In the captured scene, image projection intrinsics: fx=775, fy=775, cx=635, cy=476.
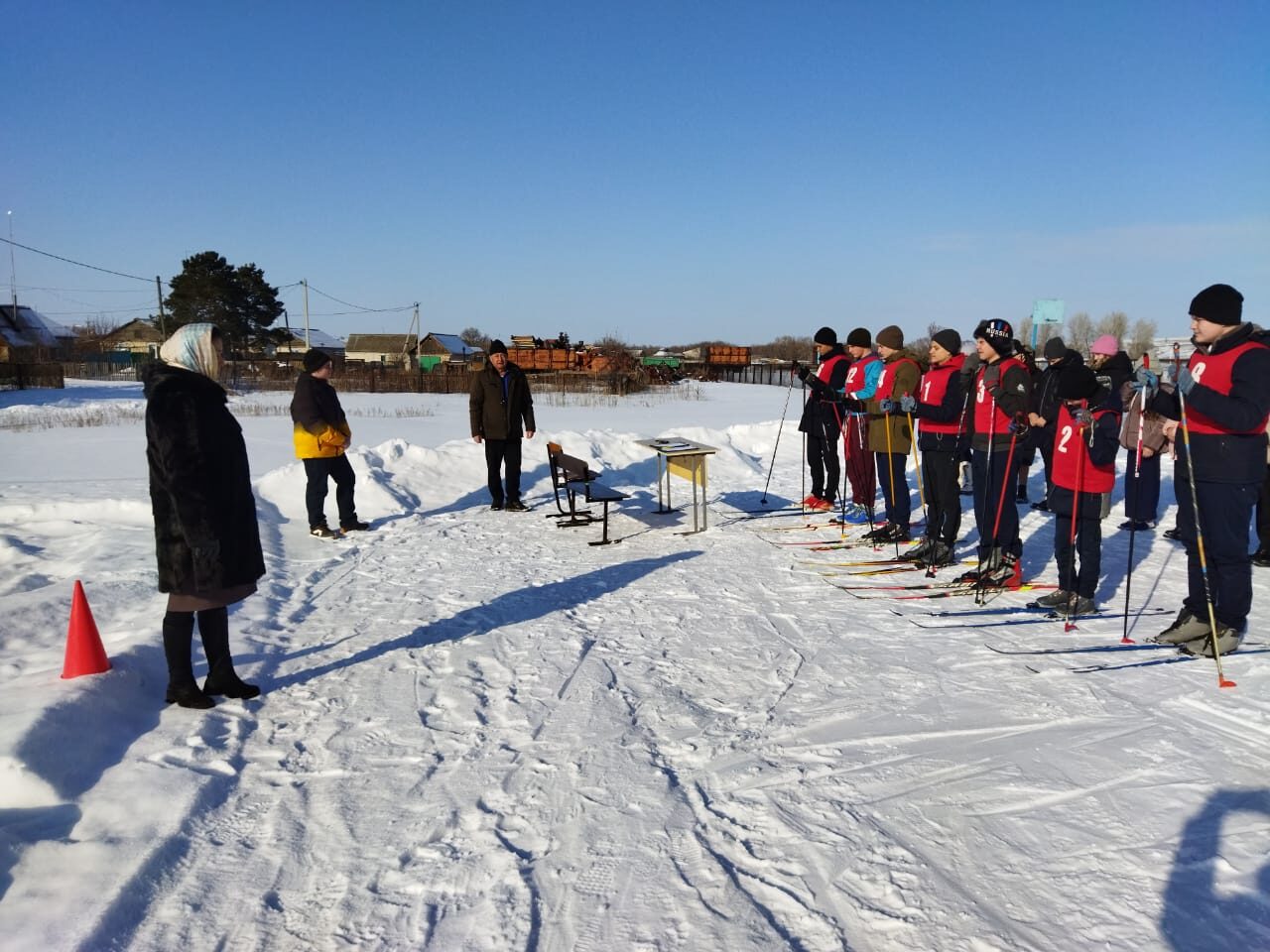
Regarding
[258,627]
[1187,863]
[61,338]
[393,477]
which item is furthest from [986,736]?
[61,338]

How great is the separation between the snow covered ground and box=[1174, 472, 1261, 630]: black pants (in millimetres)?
370

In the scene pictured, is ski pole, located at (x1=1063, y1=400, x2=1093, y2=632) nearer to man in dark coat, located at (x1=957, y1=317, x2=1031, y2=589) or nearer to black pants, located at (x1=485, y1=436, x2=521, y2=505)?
man in dark coat, located at (x1=957, y1=317, x2=1031, y2=589)

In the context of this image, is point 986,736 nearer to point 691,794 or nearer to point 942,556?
point 691,794

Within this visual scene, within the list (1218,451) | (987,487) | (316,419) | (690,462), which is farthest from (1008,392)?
(316,419)

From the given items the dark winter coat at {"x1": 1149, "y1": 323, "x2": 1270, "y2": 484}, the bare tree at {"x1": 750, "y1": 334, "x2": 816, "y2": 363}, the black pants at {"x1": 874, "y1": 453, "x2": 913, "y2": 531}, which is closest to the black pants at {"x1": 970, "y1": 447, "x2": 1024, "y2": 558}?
the black pants at {"x1": 874, "y1": 453, "x2": 913, "y2": 531}

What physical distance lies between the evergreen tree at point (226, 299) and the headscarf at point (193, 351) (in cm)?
4039

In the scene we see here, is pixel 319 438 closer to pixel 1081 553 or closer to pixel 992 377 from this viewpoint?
pixel 992 377

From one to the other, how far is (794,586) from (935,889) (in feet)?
12.1

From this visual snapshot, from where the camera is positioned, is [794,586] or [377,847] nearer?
[377,847]

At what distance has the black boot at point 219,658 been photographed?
147 inches

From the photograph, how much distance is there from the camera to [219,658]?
3824 mm

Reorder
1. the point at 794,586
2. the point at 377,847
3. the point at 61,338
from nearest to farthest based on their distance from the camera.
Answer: the point at 377,847 < the point at 794,586 < the point at 61,338

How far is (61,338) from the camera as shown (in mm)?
71938

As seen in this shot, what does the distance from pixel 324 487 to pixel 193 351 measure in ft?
14.3
